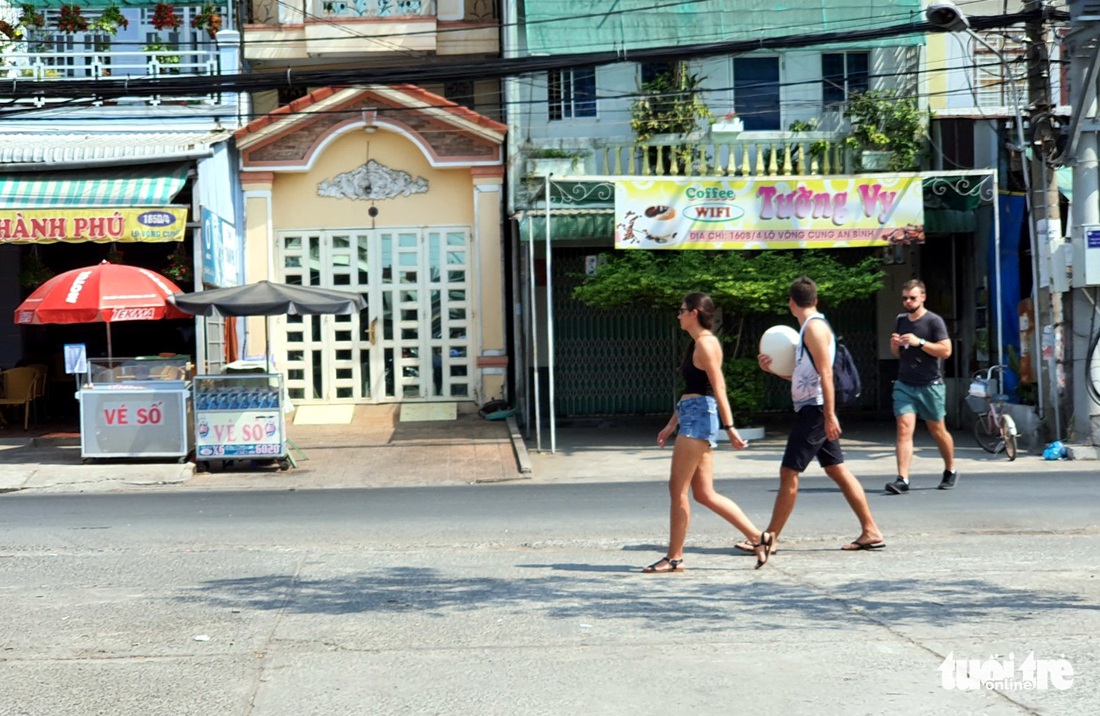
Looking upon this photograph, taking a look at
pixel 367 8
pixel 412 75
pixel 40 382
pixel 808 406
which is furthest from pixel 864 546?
pixel 40 382

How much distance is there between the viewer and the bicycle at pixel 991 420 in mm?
15320

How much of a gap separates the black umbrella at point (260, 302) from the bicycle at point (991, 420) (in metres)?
7.74

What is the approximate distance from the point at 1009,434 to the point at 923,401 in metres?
3.94

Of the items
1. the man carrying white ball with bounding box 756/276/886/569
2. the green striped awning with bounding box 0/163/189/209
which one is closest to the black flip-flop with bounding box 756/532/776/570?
the man carrying white ball with bounding box 756/276/886/569

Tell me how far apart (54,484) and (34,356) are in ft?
25.3

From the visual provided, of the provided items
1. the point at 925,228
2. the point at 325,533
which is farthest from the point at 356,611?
the point at 925,228

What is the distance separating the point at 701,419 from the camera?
814 centimetres

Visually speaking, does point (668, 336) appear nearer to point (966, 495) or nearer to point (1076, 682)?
point (966, 495)

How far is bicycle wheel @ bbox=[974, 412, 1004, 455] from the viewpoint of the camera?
15.7 m

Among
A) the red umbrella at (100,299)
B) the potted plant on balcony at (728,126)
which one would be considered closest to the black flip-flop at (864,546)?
the red umbrella at (100,299)

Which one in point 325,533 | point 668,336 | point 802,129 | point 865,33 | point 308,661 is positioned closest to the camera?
point 308,661

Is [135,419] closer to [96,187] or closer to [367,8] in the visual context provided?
[96,187]

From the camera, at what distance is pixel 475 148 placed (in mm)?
20297

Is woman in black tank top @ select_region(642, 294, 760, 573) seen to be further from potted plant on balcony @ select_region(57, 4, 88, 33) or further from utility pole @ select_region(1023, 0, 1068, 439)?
potted plant on balcony @ select_region(57, 4, 88, 33)
